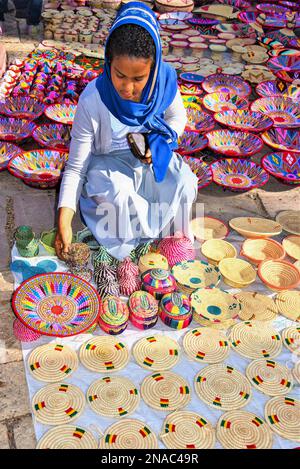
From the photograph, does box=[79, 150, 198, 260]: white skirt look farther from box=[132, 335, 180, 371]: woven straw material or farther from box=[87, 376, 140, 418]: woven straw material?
box=[87, 376, 140, 418]: woven straw material

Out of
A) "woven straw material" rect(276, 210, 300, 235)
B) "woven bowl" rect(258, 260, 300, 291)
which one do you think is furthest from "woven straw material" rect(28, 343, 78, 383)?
"woven straw material" rect(276, 210, 300, 235)

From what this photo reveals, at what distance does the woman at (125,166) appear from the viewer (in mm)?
2705

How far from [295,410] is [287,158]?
236 centimetres

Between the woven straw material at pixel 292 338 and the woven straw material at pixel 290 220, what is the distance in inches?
36.6

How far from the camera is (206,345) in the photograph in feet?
8.87

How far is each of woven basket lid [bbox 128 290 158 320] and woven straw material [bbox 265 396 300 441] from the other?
751 millimetres

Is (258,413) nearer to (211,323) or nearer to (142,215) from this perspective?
(211,323)

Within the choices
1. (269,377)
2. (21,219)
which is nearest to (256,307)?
(269,377)

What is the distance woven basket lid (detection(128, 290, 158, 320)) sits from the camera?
2756 millimetres

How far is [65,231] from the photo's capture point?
2.67 meters

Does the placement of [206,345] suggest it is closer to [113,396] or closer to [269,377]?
[269,377]

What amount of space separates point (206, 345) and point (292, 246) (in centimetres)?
111
